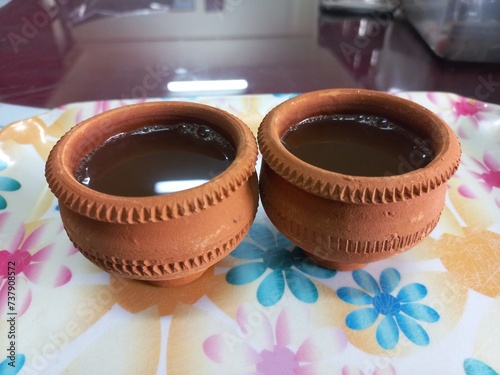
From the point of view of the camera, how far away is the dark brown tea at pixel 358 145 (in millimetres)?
810

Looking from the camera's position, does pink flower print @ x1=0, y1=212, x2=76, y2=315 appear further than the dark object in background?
No

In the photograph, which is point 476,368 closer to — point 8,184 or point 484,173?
point 484,173

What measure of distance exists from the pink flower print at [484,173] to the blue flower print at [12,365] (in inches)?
38.7

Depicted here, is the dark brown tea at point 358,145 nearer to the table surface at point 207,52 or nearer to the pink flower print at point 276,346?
the pink flower print at point 276,346

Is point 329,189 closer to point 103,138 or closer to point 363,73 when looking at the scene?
point 103,138

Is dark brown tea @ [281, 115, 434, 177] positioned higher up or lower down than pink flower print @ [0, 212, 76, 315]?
higher up

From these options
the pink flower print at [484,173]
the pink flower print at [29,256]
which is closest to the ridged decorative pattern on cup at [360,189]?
the pink flower print at [484,173]

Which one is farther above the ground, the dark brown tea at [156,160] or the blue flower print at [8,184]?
the dark brown tea at [156,160]

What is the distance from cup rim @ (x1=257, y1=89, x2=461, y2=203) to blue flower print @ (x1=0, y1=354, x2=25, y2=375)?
1.75ft

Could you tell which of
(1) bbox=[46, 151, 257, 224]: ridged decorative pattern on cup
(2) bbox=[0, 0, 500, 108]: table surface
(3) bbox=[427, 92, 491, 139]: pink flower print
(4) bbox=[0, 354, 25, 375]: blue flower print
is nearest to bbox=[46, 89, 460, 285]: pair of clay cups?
(1) bbox=[46, 151, 257, 224]: ridged decorative pattern on cup

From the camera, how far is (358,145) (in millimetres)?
870

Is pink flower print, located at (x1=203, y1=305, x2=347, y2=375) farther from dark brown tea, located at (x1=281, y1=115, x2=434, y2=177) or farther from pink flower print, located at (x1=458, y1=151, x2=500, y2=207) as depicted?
pink flower print, located at (x1=458, y1=151, x2=500, y2=207)

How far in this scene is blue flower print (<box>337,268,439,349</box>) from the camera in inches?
30.9

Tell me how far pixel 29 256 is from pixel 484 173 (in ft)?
3.54
